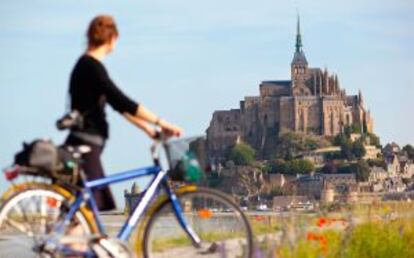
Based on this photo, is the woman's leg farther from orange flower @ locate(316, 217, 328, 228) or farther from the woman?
orange flower @ locate(316, 217, 328, 228)

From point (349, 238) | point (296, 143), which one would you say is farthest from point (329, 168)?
point (349, 238)

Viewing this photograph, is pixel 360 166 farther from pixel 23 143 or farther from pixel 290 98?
pixel 23 143

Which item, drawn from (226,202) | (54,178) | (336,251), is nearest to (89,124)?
(54,178)

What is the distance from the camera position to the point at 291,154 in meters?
129

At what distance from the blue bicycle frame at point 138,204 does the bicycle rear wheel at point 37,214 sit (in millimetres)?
34

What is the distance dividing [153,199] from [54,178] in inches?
16.5

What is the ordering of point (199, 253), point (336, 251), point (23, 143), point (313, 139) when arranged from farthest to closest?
1. point (313, 139)
2. point (336, 251)
3. point (199, 253)
4. point (23, 143)

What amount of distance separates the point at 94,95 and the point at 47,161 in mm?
359

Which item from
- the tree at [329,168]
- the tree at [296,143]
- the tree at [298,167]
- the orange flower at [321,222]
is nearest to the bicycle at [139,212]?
the orange flower at [321,222]

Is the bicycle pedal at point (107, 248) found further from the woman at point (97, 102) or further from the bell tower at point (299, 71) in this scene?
the bell tower at point (299, 71)

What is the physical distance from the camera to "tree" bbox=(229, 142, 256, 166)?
129625 mm

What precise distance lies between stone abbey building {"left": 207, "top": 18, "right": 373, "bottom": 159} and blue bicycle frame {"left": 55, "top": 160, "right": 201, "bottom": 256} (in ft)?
411

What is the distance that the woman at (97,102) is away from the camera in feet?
14.0

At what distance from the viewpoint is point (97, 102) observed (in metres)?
4.30
